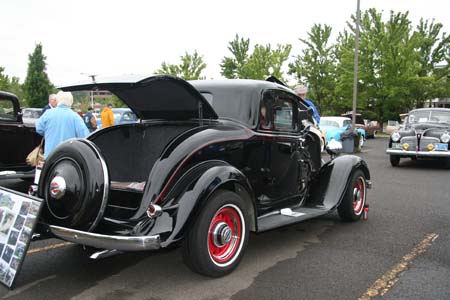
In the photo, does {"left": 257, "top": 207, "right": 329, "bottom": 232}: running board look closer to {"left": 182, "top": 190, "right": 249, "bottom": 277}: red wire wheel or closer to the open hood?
{"left": 182, "top": 190, "right": 249, "bottom": 277}: red wire wheel

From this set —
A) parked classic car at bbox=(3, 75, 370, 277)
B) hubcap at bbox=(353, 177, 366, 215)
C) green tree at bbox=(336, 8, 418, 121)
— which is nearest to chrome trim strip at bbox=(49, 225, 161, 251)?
parked classic car at bbox=(3, 75, 370, 277)

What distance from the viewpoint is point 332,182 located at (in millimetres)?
5410

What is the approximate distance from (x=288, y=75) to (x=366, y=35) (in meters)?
8.44

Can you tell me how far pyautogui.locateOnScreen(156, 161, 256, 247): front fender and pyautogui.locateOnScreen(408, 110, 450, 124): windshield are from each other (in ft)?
34.9

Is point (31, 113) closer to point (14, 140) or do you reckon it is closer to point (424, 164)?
point (14, 140)

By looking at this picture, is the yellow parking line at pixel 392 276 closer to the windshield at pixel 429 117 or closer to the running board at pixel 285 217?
the running board at pixel 285 217

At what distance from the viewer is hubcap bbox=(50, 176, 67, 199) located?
11.6ft

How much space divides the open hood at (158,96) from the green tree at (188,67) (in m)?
28.6

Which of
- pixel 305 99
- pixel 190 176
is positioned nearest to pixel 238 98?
pixel 190 176

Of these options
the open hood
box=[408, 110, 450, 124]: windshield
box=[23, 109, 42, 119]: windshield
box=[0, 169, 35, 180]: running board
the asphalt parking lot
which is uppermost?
the open hood

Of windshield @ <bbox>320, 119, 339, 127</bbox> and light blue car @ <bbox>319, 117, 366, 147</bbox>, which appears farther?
windshield @ <bbox>320, 119, 339, 127</bbox>

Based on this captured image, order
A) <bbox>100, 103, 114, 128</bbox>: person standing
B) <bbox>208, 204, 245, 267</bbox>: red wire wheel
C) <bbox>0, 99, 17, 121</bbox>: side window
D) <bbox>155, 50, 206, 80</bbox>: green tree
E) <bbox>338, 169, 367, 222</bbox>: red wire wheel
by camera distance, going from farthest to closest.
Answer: <bbox>155, 50, 206, 80</bbox>: green tree, <bbox>100, 103, 114, 128</bbox>: person standing, <bbox>0, 99, 17, 121</bbox>: side window, <bbox>338, 169, 367, 222</bbox>: red wire wheel, <bbox>208, 204, 245, 267</bbox>: red wire wheel

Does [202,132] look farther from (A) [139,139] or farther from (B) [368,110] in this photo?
(B) [368,110]

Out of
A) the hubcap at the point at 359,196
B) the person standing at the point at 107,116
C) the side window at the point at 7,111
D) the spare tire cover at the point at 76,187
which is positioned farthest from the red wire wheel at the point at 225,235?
the person standing at the point at 107,116
